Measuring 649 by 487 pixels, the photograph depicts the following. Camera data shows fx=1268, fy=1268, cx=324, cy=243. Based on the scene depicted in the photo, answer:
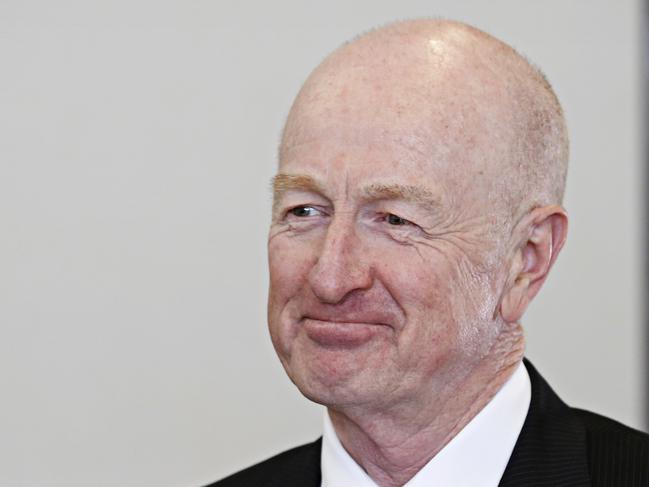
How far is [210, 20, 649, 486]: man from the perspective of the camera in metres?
2.08

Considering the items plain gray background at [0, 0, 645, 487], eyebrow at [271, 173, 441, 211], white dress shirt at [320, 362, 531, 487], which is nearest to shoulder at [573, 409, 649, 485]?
white dress shirt at [320, 362, 531, 487]

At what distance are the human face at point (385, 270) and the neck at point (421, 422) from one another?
0.11 feet

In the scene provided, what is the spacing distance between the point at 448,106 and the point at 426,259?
0.84ft

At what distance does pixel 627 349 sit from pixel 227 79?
1.52 meters

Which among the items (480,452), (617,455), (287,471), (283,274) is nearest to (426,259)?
(283,274)

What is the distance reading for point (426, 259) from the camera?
210 cm

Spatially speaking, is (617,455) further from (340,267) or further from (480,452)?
(340,267)

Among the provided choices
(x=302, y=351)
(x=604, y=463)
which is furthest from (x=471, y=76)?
(x=604, y=463)

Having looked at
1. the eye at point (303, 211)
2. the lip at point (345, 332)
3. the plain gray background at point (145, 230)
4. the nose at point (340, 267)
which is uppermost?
the plain gray background at point (145, 230)

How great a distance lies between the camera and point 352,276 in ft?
6.74

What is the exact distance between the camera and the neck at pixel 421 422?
2164 millimetres

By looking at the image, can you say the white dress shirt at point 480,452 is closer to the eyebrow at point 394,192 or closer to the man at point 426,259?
the man at point 426,259

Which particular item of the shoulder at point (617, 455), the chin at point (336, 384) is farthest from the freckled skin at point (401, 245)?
the shoulder at point (617, 455)

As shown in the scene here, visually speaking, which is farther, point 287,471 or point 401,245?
point 287,471
